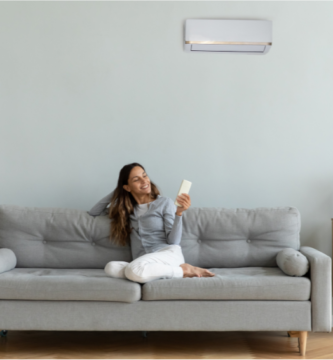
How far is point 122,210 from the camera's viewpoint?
284 centimetres

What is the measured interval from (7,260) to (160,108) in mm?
1539

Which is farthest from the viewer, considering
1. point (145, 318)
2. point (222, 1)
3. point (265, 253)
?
point (222, 1)

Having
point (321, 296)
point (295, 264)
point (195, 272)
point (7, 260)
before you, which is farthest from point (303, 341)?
point (7, 260)

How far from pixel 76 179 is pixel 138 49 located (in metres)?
1.10

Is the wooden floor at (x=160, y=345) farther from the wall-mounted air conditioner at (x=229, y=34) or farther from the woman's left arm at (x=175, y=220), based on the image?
the wall-mounted air conditioner at (x=229, y=34)

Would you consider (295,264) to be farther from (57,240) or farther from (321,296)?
(57,240)

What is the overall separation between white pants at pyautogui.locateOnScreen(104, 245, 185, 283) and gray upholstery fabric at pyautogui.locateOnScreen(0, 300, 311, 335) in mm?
141

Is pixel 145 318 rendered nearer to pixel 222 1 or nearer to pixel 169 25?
pixel 169 25

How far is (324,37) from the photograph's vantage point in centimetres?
327

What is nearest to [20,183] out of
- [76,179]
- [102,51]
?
[76,179]

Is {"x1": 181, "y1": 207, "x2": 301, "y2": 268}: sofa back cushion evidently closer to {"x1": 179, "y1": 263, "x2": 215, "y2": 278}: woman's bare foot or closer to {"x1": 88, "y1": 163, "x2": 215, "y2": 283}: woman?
{"x1": 88, "y1": 163, "x2": 215, "y2": 283}: woman

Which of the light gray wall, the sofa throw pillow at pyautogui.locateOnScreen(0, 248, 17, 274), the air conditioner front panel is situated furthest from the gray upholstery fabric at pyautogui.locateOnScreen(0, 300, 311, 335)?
the air conditioner front panel

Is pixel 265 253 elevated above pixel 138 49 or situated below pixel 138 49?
below

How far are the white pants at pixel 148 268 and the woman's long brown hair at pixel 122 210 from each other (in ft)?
1.24
